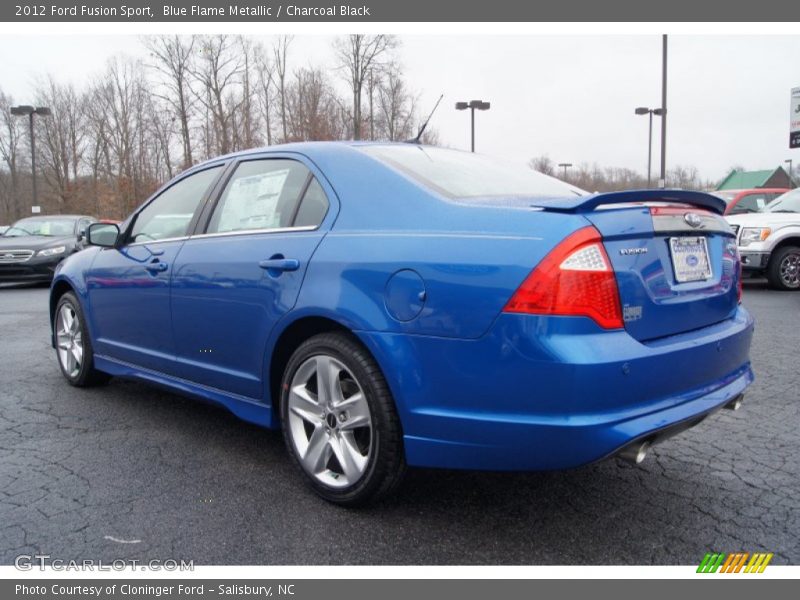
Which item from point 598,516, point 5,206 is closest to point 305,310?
point 598,516

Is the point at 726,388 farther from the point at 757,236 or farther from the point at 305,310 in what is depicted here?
the point at 757,236

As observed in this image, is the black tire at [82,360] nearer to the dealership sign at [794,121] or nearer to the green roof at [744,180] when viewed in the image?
the dealership sign at [794,121]

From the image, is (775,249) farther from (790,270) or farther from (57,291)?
(57,291)

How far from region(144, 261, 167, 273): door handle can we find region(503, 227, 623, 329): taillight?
7.44 feet

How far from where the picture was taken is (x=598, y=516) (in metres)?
2.70

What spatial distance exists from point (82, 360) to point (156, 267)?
4.65 feet

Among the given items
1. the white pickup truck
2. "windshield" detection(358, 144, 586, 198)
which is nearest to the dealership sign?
the white pickup truck

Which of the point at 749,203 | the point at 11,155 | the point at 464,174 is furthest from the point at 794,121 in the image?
the point at 11,155

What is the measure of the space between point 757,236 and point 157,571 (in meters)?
10.6

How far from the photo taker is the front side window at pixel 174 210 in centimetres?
383

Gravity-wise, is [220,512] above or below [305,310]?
below

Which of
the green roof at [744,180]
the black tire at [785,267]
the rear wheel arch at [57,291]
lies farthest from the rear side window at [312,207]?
the green roof at [744,180]

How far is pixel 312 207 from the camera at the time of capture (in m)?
3.06

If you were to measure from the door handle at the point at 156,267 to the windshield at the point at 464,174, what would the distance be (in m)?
1.38
